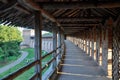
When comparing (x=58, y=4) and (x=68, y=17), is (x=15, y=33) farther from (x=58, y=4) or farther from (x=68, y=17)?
(x=58, y=4)

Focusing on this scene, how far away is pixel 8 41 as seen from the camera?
3609 centimetres

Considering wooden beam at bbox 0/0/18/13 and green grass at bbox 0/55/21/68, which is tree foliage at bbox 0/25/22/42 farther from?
wooden beam at bbox 0/0/18/13

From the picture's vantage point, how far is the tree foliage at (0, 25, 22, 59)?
3345 cm

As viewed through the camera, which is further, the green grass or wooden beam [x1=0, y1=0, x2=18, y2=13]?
the green grass

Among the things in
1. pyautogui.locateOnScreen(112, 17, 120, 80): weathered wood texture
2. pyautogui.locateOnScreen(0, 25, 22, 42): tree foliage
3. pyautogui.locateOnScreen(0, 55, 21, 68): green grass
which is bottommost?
pyautogui.locateOnScreen(0, 55, 21, 68): green grass

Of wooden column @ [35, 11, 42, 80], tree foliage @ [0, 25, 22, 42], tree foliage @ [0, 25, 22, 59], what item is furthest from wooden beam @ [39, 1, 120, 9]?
tree foliage @ [0, 25, 22, 59]

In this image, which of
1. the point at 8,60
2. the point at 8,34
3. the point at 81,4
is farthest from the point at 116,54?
the point at 8,60

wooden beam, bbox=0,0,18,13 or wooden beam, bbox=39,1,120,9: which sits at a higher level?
wooden beam, bbox=39,1,120,9

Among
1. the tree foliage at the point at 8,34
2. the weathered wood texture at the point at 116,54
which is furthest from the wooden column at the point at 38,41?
the tree foliage at the point at 8,34

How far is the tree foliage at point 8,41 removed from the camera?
33447 millimetres

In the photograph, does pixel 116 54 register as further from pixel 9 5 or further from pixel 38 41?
pixel 9 5

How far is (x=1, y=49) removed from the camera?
3566 cm

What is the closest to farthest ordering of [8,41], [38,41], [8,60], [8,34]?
[38,41] → [8,34] → [8,41] → [8,60]

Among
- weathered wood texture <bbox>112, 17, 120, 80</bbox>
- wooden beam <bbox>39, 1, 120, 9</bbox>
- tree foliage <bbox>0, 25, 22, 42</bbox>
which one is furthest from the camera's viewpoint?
tree foliage <bbox>0, 25, 22, 42</bbox>
